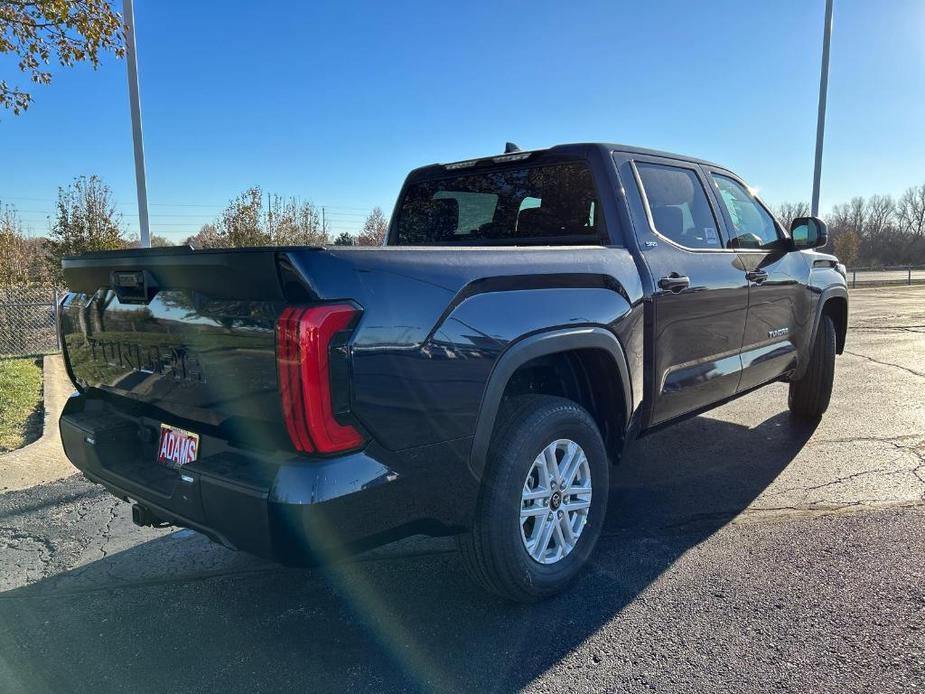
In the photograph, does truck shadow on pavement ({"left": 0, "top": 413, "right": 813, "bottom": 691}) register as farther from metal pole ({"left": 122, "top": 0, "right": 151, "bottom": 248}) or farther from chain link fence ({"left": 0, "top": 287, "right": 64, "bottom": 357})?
chain link fence ({"left": 0, "top": 287, "right": 64, "bottom": 357})

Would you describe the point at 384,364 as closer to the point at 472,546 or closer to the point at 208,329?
the point at 208,329

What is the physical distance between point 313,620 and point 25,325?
411 inches

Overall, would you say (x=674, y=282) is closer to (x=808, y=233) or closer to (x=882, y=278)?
(x=808, y=233)

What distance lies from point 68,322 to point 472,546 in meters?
2.15

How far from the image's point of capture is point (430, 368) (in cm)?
218

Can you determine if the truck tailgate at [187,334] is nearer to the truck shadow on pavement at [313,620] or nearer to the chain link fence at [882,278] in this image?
the truck shadow on pavement at [313,620]

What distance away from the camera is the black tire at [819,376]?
5402 mm

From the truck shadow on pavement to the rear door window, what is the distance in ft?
5.33

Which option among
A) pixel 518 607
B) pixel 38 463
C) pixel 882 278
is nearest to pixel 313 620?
pixel 518 607

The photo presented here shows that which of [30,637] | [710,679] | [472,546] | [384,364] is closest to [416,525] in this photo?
[472,546]

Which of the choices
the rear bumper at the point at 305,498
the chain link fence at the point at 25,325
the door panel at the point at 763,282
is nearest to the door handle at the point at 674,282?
the door panel at the point at 763,282

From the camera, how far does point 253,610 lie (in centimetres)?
282

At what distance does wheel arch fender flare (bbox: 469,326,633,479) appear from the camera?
7.84ft

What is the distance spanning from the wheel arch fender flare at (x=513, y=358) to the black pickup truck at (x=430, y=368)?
11mm
